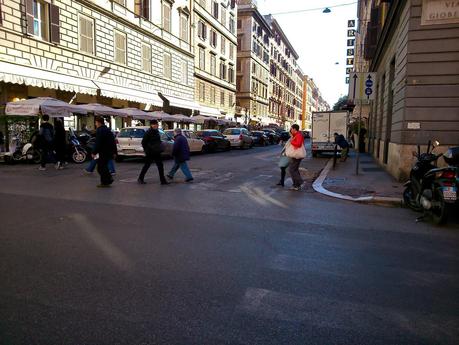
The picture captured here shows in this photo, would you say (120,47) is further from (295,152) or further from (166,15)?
(295,152)

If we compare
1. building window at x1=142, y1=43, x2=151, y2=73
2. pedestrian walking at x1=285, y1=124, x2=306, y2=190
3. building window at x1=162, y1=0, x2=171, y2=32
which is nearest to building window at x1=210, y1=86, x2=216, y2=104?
building window at x1=162, y1=0, x2=171, y2=32

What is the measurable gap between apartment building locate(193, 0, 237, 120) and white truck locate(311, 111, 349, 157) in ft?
59.3

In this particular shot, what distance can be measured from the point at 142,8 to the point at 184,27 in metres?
7.66

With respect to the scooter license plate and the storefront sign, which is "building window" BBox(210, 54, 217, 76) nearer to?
the storefront sign

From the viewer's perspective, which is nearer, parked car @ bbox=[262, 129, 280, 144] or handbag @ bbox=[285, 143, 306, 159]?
handbag @ bbox=[285, 143, 306, 159]

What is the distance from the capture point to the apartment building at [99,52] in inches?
746

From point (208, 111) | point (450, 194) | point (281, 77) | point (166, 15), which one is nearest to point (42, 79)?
point (166, 15)

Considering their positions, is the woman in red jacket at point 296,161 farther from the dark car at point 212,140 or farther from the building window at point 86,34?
the building window at point 86,34

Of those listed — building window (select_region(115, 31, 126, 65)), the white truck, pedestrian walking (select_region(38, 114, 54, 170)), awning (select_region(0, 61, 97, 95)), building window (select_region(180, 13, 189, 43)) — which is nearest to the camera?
pedestrian walking (select_region(38, 114, 54, 170))

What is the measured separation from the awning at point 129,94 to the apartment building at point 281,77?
47747mm

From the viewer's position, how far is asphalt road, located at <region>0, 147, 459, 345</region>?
307 centimetres

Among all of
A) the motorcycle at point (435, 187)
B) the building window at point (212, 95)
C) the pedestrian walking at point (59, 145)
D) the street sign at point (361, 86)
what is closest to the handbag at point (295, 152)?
the motorcycle at point (435, 187)

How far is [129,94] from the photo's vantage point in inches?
1066

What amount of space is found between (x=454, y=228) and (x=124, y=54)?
25488 mm
